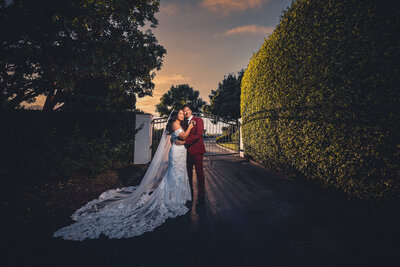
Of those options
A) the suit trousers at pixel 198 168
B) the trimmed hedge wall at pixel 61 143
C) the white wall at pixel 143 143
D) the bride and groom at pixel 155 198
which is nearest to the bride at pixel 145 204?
the bride and groom at pixel 155 198

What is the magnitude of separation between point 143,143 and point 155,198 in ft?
16.2

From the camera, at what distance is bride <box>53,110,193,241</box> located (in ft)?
8.48

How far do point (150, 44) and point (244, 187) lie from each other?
628cm

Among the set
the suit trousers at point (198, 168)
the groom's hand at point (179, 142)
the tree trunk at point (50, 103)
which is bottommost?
the suit trousers at point (198, 168)

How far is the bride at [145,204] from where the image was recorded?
8.48ft

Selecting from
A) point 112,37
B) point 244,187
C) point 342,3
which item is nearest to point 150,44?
point 112,37

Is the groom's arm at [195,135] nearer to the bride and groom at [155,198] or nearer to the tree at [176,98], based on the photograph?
the bride and groom at [155,198]

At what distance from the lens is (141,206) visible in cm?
350

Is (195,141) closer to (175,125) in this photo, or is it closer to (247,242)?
(175,125)

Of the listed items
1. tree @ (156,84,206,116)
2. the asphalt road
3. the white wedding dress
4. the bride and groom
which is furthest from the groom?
tree @ (156,84,206,116)

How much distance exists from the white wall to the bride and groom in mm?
3709

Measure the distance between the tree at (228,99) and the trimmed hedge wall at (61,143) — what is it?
16.6 m

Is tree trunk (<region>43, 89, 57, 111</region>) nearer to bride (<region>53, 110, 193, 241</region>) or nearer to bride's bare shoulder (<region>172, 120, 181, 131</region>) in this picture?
bride (<region>53, 110, 193, 241</region>)

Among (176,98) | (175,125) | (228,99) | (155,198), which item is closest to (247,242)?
(155,198)
